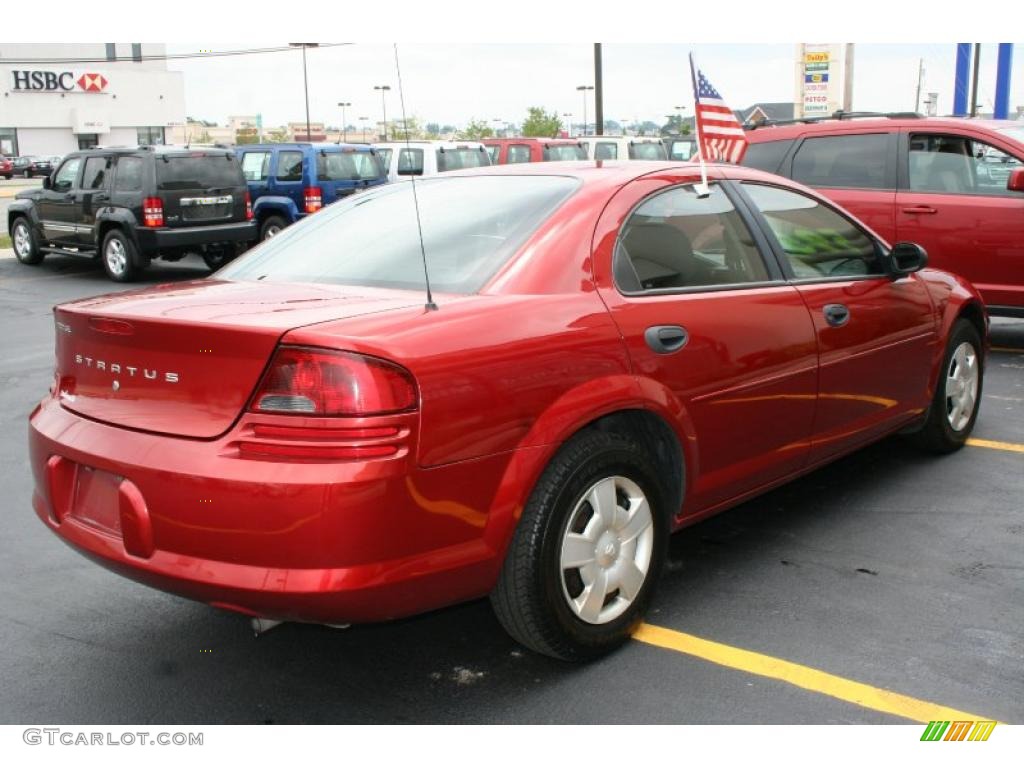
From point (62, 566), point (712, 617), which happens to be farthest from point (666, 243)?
point (62, 566)

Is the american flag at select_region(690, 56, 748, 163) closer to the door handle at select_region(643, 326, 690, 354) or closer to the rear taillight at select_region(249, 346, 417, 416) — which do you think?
the door handle at select_region(643, 326, 690, 354)

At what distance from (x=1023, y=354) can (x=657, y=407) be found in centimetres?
627

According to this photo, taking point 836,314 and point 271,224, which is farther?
point 271,224

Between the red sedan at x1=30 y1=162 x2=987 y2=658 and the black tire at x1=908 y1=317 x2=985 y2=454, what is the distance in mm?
1086

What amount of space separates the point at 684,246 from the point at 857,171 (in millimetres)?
5696

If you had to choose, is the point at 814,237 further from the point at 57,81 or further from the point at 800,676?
the point at 57,81

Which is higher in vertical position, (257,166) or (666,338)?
(257,166)

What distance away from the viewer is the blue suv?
18.7m

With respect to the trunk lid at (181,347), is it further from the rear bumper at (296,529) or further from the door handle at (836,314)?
the door handle at (836,314)

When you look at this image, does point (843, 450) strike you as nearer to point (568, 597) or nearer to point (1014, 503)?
point (1014, 503)

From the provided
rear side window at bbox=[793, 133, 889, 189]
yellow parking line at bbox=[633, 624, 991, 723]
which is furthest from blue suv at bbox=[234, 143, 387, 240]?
yellow parking line at bbox=[633, 624, 991, 723]

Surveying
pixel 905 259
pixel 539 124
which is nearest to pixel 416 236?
pixel 905 259

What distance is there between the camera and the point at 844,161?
9.13 m

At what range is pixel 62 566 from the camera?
441 centimetres
